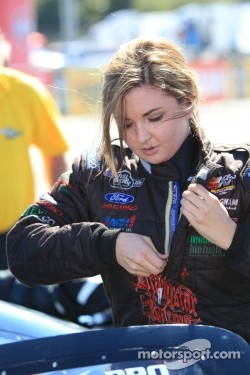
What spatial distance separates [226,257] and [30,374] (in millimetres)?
617

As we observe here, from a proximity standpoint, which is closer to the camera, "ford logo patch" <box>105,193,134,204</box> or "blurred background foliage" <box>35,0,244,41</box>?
"ford logo patch" <box>105,193,134,204</box>

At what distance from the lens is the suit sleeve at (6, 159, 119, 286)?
220cm

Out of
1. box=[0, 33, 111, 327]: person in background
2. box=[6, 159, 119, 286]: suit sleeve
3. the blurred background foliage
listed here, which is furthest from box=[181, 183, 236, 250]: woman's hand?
the blurred background foliage

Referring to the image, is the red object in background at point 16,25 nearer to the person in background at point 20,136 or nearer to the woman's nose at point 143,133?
the person in background at point 20,136

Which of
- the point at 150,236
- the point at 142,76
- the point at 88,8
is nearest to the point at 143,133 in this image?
the point at 142,76

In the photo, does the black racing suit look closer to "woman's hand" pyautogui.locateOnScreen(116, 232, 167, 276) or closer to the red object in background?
"woman's hand" pyautogui.locateOnScreen(116, 232, 167, 276)

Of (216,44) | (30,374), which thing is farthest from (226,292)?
(216,44)

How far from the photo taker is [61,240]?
2.25 meters

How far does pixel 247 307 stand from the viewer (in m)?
2.23

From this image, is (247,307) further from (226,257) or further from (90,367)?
(90,367)

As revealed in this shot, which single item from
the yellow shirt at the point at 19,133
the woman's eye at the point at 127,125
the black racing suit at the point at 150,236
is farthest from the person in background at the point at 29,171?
the woman's eye at the point at 127,125

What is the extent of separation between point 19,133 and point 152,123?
230 centimetres

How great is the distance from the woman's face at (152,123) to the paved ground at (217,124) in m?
7.54

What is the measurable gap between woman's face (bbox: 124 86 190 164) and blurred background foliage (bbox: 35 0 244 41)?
59.0 m
